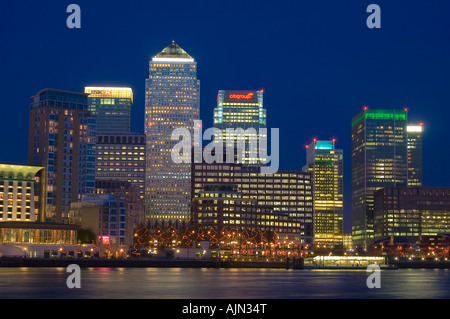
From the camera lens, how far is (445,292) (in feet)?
326

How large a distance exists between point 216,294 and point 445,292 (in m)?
28.8
